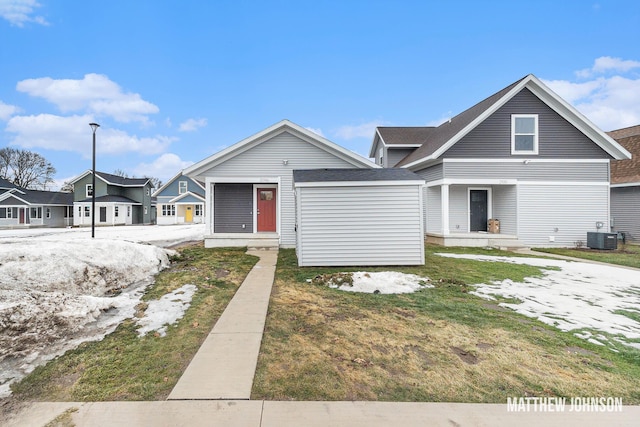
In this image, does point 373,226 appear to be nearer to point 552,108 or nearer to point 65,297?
point 65,297

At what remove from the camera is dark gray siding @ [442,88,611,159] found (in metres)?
13.1

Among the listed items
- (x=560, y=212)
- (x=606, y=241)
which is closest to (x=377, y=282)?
(x=560, y=212)

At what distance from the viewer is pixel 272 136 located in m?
12.7

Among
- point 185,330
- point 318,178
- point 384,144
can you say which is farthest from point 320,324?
point 384,144

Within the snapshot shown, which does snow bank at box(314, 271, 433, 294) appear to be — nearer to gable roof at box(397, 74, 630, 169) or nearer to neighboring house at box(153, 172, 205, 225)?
gable roof at box(397, 74, 630, 169)

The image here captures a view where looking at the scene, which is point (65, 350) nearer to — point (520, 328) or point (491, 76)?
point (520, 328)

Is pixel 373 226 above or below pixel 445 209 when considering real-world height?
below

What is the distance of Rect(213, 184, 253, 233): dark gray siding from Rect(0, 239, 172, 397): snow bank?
5.52 m

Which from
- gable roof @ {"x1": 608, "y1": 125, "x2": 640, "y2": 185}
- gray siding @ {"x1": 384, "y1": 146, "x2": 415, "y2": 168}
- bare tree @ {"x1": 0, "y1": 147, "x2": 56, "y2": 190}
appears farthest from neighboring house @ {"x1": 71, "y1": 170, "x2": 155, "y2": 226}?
gable roof @ {"x1": 608, "y1": 125, "x2": 640, "y2": 185}

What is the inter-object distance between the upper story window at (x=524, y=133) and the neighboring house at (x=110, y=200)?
39.6 metres

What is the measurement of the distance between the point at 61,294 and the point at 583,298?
9.77 meters

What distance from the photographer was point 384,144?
20.0 metres

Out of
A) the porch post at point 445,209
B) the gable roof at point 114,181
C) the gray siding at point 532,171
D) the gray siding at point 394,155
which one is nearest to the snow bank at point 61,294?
the porch post at point 445,209

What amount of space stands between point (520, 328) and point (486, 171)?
1086cm
